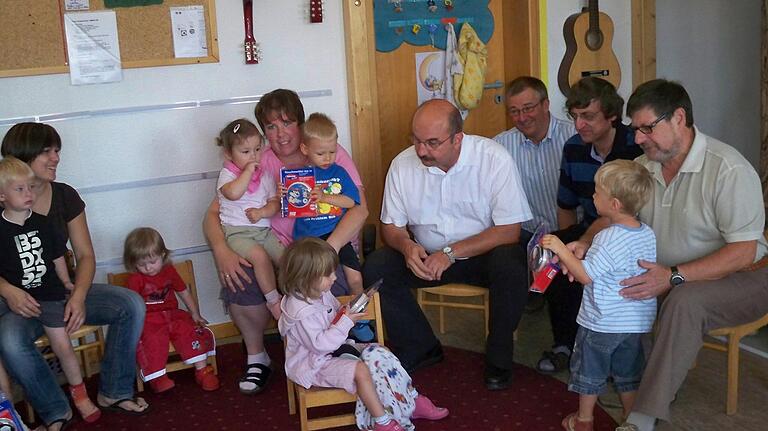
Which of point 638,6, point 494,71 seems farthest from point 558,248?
point 638,6

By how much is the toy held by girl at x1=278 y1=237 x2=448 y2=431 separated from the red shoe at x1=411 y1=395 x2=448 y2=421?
0.34 feet

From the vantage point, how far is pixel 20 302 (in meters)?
2.94

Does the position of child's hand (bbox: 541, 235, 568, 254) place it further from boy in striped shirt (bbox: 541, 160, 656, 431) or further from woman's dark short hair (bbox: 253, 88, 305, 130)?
woman's dark short hair (bbox: 253, 88, 305, 130)

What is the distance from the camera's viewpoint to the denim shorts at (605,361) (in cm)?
265

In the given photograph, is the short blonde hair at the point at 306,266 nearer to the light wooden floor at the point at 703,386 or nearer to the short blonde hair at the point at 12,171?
the short blonde hair at the point at 12,171

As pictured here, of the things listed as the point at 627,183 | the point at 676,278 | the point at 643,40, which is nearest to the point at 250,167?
the point at 627,183

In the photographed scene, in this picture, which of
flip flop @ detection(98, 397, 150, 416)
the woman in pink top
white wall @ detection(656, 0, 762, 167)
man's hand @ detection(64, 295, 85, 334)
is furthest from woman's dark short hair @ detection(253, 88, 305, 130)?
white wall @ detection(656, 0, 762, 167)

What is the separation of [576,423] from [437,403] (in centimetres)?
56

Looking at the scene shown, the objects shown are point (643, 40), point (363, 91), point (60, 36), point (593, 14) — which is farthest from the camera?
point (643, 40)

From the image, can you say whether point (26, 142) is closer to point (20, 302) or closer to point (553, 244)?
point (20, 302)

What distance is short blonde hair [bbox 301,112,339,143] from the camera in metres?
3.21

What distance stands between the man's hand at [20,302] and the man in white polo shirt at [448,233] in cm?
128

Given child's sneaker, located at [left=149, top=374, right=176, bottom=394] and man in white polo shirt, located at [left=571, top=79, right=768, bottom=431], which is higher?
man in white polo shirt, located at [left=571, top=79, right=768, bottom=431]

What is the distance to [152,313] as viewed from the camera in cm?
338
